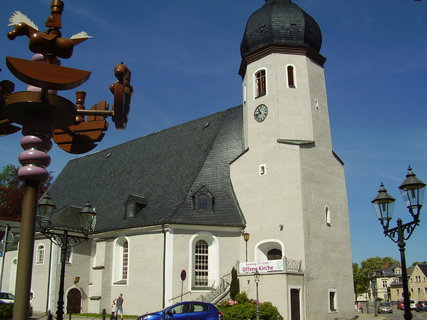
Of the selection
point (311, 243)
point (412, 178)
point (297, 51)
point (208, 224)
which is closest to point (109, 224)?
point (208, 224)

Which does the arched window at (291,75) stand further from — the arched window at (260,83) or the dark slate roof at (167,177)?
the dark slate roof at (167,177)

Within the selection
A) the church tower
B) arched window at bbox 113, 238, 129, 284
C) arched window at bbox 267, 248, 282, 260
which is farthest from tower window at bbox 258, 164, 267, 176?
arched window at bbox 113, 238, 129, 284

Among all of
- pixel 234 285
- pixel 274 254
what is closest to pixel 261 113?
pixel 274 254

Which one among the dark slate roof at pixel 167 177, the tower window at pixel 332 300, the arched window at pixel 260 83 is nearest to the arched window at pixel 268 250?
the dark slate roof at pixel 167 177

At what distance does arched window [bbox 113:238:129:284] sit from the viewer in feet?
87.8

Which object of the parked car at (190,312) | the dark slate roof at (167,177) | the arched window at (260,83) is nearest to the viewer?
the parked car at (190,312)

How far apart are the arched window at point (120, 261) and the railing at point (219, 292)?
19.3ft

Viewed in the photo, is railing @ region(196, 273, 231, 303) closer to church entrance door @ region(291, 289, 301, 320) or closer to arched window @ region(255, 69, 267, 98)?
church entrance door @ region(291, 289, 301, 320)

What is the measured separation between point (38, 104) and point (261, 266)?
19426mm

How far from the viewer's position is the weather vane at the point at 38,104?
3717 mm

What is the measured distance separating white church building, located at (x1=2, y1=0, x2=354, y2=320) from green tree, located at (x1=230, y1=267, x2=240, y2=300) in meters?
0.39

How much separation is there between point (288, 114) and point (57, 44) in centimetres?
2238

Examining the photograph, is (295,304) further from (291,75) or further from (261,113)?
(291,75)

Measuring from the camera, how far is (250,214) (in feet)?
82.7
